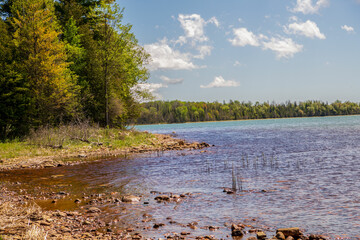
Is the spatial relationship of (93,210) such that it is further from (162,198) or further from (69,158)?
(69,158)

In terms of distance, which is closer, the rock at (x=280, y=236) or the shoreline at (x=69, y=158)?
the rock at (x=280, y=236)

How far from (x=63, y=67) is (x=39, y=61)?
8.27ft

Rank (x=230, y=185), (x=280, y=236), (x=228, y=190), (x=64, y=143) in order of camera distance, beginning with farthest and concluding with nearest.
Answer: (x=64, y=143)
(x=230, y=185)
(x=228, y=190)
(x=280, y=236)

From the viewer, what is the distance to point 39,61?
96.2 feet

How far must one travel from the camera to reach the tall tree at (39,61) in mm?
29047

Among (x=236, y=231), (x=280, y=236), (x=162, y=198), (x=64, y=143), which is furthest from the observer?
(x=64, y=143)

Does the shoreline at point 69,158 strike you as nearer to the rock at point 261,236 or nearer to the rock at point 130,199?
the rock at point 130,199

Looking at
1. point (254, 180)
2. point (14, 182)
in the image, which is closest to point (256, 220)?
point (254, 180)

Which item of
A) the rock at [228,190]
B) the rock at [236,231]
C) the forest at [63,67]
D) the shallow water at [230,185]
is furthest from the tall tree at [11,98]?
the rock at [236,231]

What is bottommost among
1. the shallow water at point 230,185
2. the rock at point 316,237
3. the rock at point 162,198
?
the shallow water at point 230,185

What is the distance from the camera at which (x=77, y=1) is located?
44.2m

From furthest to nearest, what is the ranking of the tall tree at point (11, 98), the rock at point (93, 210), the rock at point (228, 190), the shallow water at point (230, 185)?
the tall tree at point (11, 98) → the rock at point (228, 190) → the rock at point (93, 210) → the shallow water at point (230, 185)

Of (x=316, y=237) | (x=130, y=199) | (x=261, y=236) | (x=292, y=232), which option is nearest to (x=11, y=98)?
(x=130, y=199)

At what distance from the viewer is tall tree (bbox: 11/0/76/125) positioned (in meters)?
29.0
